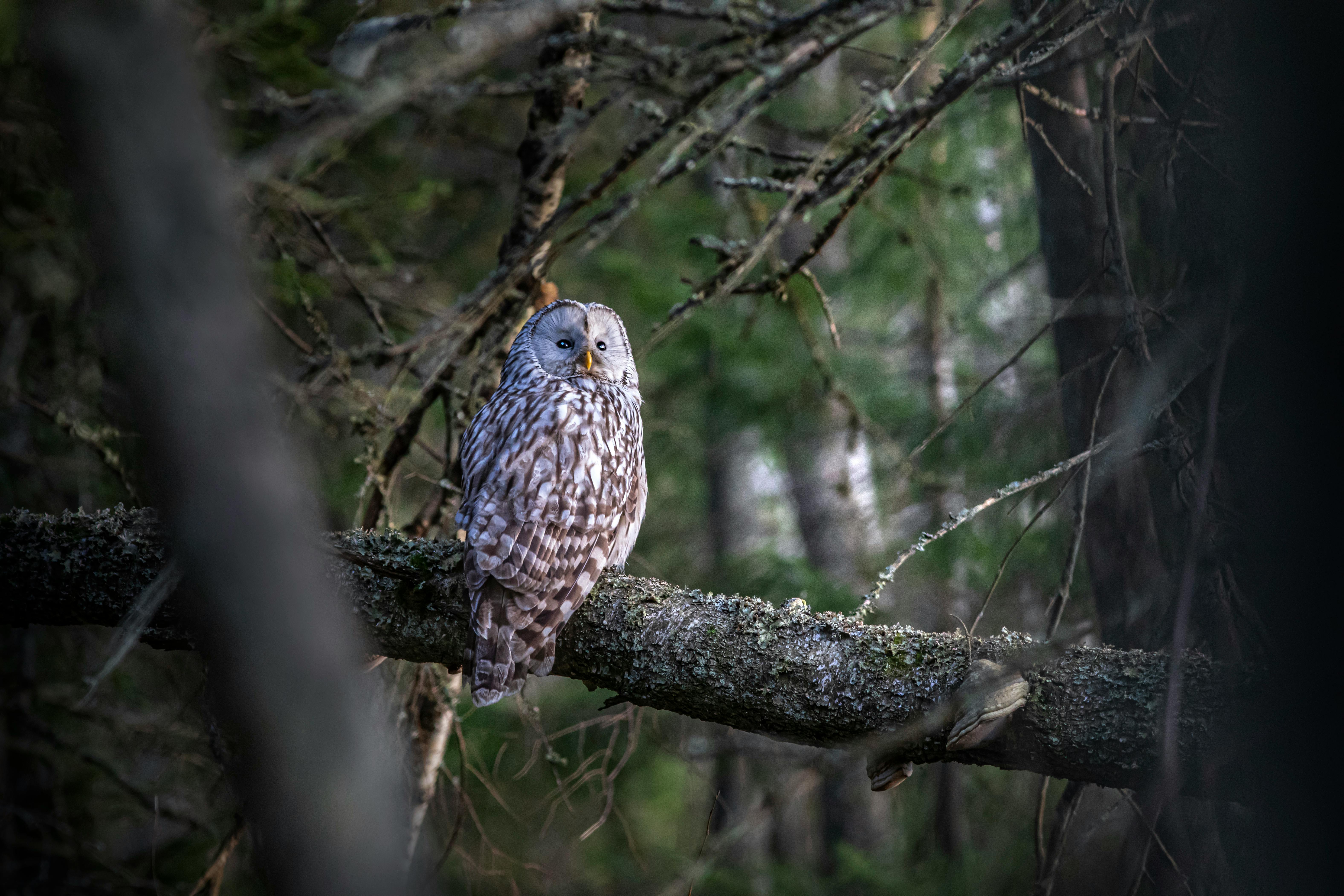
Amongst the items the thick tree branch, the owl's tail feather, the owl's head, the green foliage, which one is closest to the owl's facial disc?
the owl's head

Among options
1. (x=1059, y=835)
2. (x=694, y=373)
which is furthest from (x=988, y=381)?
(x=694, y=373)

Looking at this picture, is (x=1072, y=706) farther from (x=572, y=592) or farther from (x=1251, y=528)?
(x=572, y=592)

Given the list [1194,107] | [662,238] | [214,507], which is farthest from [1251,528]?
[662,238]

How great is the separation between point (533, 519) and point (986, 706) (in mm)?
1468

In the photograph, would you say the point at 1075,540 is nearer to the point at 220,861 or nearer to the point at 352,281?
the point at 352,281

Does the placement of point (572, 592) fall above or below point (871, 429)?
below

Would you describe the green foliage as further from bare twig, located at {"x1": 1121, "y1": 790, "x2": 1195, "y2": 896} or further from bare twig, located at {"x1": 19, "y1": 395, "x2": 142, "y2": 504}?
bare twig, located at {"x1": 1121, "y1": 790, "x2": 1195, "y2": 896}

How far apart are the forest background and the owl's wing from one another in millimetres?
319

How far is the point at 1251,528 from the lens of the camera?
1262 millimetres

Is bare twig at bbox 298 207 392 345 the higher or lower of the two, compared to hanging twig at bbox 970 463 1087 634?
higher

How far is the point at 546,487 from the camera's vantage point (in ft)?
9.29

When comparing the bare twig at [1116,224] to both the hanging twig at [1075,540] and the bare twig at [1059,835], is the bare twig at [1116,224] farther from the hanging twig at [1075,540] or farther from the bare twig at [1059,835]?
the bare twig at [1059,835]

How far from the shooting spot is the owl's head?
3.53 meters

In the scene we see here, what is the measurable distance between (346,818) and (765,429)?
5882 mm
